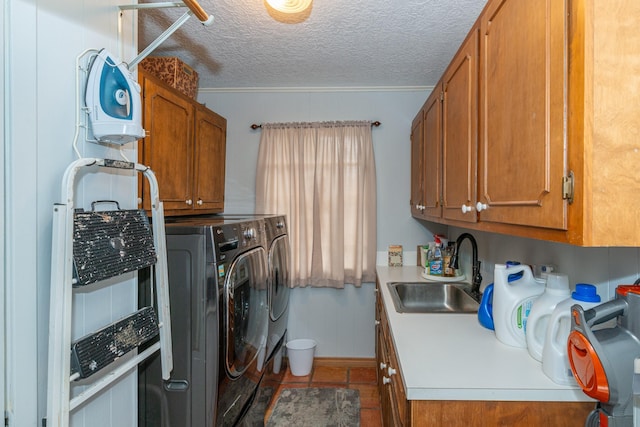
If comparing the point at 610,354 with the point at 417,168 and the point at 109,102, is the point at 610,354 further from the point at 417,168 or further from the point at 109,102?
the point at 417,168

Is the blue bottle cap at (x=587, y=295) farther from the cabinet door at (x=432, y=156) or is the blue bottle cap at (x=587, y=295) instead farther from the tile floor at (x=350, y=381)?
the tile floor at (x=350, y=381)

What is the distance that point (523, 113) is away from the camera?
100cm

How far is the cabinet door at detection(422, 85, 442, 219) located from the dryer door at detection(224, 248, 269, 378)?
1.05 metres

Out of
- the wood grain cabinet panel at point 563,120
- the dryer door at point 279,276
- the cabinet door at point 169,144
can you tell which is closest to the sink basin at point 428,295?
the dryer door at point 279,276

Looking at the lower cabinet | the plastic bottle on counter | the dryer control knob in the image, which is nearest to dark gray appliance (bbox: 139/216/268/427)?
the dryer control knob

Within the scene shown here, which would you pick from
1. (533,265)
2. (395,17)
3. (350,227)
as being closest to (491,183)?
(533,265)

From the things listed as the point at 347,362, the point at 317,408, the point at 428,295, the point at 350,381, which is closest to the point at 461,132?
the point at 428,295

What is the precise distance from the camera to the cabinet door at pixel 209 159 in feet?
8.39

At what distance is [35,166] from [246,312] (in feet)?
3.83

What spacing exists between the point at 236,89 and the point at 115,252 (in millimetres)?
2402

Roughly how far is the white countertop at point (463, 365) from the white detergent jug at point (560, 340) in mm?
32

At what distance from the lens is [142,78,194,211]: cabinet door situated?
74.9 inches

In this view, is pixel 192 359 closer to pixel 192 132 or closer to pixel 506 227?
pixel 506 227

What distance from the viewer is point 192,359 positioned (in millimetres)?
1545
